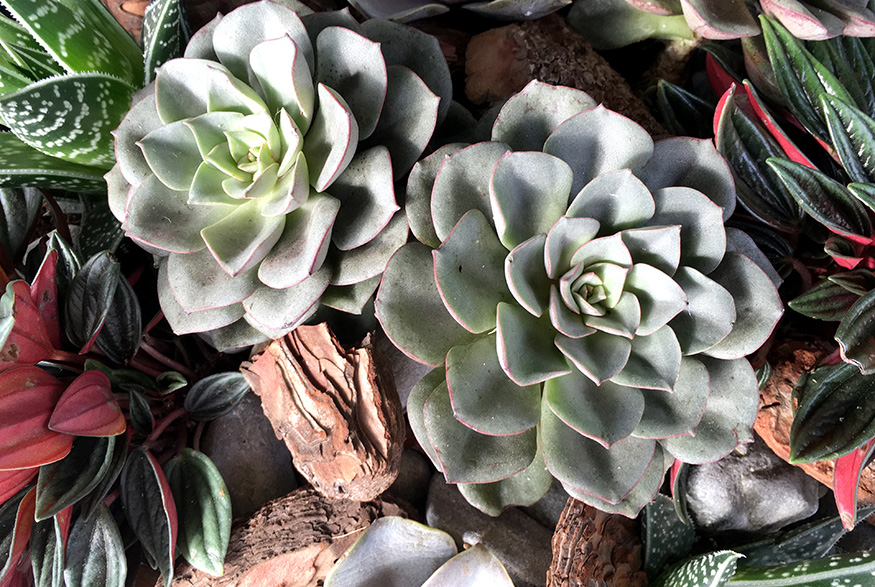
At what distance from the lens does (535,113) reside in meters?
0.70

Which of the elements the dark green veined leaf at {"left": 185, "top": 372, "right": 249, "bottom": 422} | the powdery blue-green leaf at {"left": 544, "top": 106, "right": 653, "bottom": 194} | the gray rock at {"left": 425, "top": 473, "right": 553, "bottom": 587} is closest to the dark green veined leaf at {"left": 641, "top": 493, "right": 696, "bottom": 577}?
the gray rock at {"left": 425, "top": 473, "right": 553, "bottom": 587}

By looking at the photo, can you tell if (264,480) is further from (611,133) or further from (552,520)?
(611,133)

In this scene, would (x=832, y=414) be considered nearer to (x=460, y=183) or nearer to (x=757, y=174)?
(x=757, y=174)

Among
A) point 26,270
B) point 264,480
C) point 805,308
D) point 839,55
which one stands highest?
point 26,270

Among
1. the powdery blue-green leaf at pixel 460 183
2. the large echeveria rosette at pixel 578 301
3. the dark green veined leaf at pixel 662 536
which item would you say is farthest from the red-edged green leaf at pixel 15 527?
the dark green veined leaf at pixel 662 536

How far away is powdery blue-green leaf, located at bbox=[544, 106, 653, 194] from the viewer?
0.65 m

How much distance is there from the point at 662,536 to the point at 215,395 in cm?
76

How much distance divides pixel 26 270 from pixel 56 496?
14.5 inches

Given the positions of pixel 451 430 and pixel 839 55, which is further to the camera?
pixel 839 55

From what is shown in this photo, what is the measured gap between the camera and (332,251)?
2.39ft

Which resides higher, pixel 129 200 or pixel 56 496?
pixel 129 200

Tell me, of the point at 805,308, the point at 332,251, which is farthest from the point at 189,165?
the point at 805,308

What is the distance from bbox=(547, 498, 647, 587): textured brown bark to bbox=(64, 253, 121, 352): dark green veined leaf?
712 mm

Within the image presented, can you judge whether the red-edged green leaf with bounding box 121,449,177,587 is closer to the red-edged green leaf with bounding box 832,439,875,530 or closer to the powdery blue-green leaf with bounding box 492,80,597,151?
the powdery blue-green leaf with bounding box 492,80,597,151
